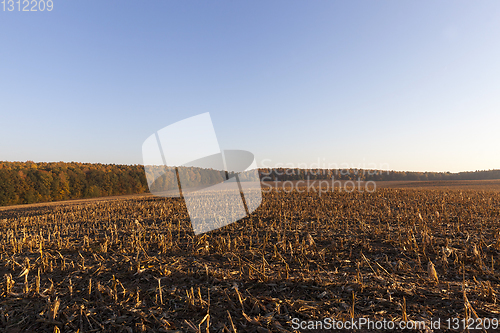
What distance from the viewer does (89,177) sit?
164 feet

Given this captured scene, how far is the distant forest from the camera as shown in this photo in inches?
1587

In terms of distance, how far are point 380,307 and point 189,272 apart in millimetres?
3496

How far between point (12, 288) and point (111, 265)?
1.61m

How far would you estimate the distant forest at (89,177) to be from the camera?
4031cm

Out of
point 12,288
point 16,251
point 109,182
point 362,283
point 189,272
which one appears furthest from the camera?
point 109,182

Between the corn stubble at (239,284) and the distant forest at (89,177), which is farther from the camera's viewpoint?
the distant forest at (89,177)

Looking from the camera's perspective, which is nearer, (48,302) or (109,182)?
(48,302)

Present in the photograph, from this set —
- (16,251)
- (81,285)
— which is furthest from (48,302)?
(16,251)

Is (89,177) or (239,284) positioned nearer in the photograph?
(239,284)

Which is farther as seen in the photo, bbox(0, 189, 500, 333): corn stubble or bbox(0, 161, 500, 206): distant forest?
bbox(0, 161, 500, 206): distant forest

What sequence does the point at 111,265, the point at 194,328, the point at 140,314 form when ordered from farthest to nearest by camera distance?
the point at 111,265, the point at 140,314, the point at 194,328

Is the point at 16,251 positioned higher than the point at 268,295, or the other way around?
the point at 268,295

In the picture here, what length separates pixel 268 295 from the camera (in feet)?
12.5

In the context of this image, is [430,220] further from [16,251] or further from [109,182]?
[109,182]
